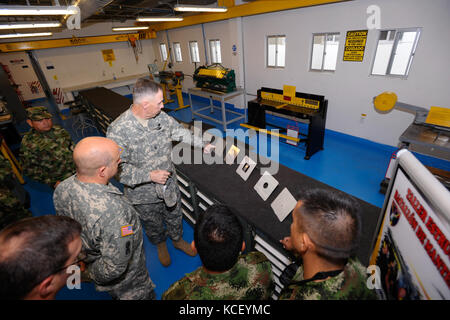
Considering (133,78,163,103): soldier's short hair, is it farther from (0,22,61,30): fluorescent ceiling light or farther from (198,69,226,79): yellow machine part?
(198,69,226,79): yellow machine part

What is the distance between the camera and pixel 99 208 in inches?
52.0

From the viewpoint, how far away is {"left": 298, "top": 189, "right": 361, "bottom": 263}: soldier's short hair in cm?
87

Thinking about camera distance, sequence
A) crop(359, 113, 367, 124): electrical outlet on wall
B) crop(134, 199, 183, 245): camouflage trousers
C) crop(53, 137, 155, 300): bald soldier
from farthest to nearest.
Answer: crop(359, 113, 367, 124): electrical outlet on wall < crop(134, 199, 183, 245): camouflage trousers < crop(53, 137, 155, 300): bald soldier

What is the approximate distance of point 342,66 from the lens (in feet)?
15.4

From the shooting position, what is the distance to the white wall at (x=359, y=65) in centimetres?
352

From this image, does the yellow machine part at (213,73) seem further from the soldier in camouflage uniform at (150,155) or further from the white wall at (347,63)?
the soldier in camouflage uniform at (150,155)

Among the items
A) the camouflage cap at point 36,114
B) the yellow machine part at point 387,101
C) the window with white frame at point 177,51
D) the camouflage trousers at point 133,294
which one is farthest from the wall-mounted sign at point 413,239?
the window with white frame at point 177,51

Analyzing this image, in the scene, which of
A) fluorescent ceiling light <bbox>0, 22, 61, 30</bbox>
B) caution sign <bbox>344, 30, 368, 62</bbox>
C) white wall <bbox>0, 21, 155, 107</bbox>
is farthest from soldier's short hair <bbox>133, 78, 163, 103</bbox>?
white wall <bbox>0, 21, 155, 107</bbox>

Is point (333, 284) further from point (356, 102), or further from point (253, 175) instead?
point (356, 102)

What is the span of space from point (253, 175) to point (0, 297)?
5.90 feet

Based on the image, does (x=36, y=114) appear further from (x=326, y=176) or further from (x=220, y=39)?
(x=220, y=39)

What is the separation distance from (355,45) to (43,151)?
19.0ft

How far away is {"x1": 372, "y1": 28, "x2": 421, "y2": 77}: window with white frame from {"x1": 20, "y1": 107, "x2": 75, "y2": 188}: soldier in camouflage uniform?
5771mm

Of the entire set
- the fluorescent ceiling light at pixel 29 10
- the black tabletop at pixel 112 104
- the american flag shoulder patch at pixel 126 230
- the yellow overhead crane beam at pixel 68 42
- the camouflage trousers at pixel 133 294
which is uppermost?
the yellow overhead crane beam at pixel 68 42
